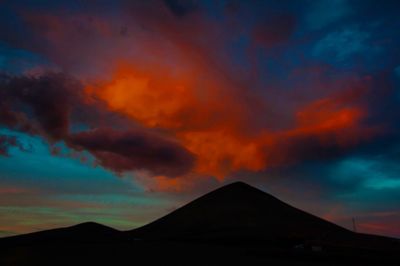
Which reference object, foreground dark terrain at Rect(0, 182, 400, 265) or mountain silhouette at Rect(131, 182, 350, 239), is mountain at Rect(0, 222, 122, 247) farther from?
mountain silhouette at Rect(131, 182, 350, 239)

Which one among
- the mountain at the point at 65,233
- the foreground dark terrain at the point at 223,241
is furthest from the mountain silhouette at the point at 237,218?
the mountain at the point at 65,233

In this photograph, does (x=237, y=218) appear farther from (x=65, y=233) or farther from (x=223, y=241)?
(x=65, y=233)

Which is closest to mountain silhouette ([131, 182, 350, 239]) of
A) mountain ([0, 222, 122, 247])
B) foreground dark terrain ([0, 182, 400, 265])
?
foreground dark terrain ([0, 182, 400, 265])

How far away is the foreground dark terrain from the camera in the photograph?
38125 mm

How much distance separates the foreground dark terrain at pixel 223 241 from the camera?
3812cm

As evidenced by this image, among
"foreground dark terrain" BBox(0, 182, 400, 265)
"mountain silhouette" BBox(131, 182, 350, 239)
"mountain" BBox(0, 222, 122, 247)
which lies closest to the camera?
"foreground dark terrain" BBox(0, 182, 400, 265)

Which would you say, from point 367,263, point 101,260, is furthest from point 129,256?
point 367,263

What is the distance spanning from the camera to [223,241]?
6091cm

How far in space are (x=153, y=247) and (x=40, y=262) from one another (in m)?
13.6

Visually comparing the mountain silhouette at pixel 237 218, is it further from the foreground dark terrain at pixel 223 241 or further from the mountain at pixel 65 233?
the mountain at pixel 65 233

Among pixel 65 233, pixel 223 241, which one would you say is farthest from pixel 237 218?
pixel 65 233

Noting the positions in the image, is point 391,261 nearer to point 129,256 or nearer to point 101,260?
point 129,256

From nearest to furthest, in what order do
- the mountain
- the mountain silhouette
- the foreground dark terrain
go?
the foreground dark terrain < the mountain silhouette < the mountain

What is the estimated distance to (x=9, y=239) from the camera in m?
98.6
